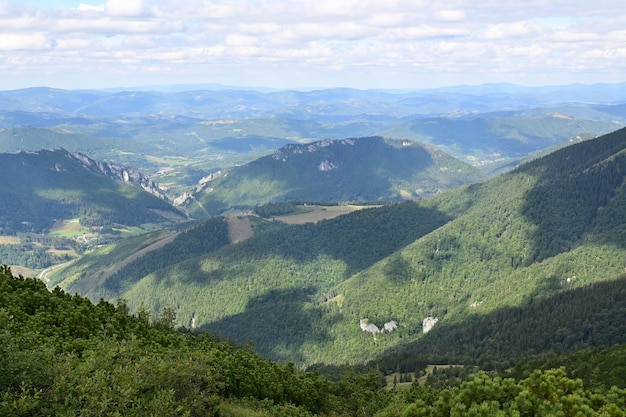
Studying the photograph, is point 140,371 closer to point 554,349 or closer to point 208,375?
point 208,375

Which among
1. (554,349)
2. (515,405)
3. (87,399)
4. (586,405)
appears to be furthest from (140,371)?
(554,349)

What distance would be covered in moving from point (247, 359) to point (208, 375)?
77.2ft

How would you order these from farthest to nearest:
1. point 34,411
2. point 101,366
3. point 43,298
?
1. point 43,298
2. point 101,366
3. point 34,411

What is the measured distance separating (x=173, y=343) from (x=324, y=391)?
27465 millimetres

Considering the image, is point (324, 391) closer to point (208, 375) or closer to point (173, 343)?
point (173, 343)

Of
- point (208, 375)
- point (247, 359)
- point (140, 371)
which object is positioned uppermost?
point (140, 371)

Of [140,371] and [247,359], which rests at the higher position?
[140,371]

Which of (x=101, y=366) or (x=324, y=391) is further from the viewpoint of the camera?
(x=324, y=391)

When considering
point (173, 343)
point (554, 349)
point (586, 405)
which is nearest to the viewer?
point (586, 405)

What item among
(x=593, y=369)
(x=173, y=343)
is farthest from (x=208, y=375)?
(x=593, y=369)

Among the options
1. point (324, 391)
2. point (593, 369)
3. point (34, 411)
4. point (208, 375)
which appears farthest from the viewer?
point (593, 369)

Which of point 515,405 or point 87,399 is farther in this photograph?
point 87,399

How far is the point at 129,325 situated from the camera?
8756 centimetres

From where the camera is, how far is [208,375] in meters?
62.2
